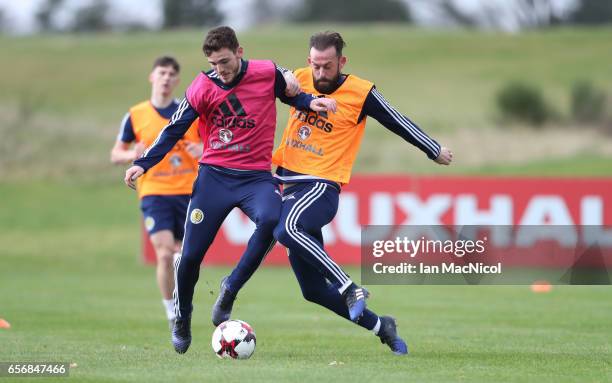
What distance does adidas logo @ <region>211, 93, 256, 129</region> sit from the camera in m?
9.24

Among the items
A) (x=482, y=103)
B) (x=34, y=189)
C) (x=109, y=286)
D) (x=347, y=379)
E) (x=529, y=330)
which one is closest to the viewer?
(x=347, y=379)

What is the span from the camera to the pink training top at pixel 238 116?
9.24m

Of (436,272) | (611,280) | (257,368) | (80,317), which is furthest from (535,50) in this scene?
(257,368)

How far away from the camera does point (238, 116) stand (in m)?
9.26

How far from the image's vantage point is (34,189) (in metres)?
37.0

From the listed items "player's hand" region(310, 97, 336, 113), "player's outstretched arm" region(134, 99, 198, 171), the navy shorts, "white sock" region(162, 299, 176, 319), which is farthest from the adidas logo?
the navy shorts

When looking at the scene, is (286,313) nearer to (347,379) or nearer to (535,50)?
(347,379)

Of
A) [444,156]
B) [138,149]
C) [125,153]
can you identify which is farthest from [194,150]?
[444,156]

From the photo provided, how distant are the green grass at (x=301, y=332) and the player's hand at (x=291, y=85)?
211cm

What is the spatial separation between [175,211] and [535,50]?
55.7 m

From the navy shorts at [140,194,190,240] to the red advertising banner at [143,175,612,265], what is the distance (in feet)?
33.4

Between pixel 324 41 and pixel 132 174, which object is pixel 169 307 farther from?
pixel 324 41

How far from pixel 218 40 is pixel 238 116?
2.11 ft

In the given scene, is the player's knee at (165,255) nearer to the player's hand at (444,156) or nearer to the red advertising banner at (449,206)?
the player's hand at (444,156)
